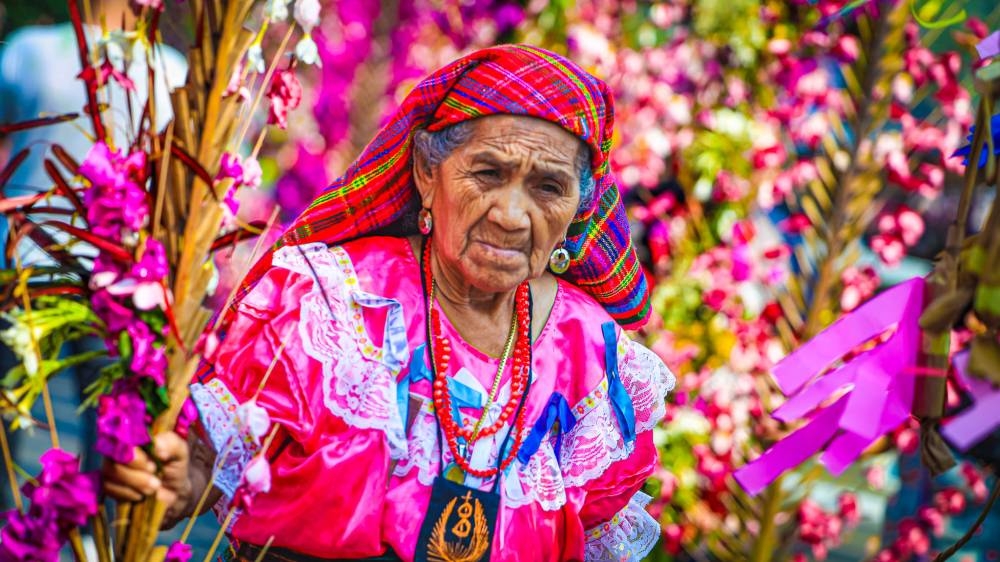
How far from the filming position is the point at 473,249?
2209mm

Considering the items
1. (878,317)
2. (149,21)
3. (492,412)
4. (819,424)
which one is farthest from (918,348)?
A: (149,21)

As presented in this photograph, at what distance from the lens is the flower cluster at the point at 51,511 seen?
1596 millimetres

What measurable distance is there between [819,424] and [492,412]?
63 cm

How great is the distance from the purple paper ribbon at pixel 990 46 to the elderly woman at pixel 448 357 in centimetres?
72

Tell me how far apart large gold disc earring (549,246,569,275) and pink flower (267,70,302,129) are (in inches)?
31.1

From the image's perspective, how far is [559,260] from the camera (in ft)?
8.16

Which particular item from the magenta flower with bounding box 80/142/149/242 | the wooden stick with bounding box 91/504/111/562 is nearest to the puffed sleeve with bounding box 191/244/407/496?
the wooden stick with bounding box 91/504/111/562

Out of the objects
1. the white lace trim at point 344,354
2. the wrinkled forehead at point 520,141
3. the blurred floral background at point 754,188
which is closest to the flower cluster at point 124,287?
the white lace trim at point 344,354

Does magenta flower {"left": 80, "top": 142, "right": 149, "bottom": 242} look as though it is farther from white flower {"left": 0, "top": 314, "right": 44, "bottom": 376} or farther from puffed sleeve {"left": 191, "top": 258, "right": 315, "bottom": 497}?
puffed sleeve {"left": 191, "top": 258, "right": 315, "bottom": 497}

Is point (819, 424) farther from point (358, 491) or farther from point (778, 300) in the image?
point (778, 300)

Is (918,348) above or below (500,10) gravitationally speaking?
below

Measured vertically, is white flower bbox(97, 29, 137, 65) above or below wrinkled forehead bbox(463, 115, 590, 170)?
above

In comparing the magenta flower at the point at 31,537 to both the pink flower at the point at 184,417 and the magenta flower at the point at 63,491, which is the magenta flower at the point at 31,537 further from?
the pink flower at the point at 184,417

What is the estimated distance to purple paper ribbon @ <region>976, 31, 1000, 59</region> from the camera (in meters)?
1.87
